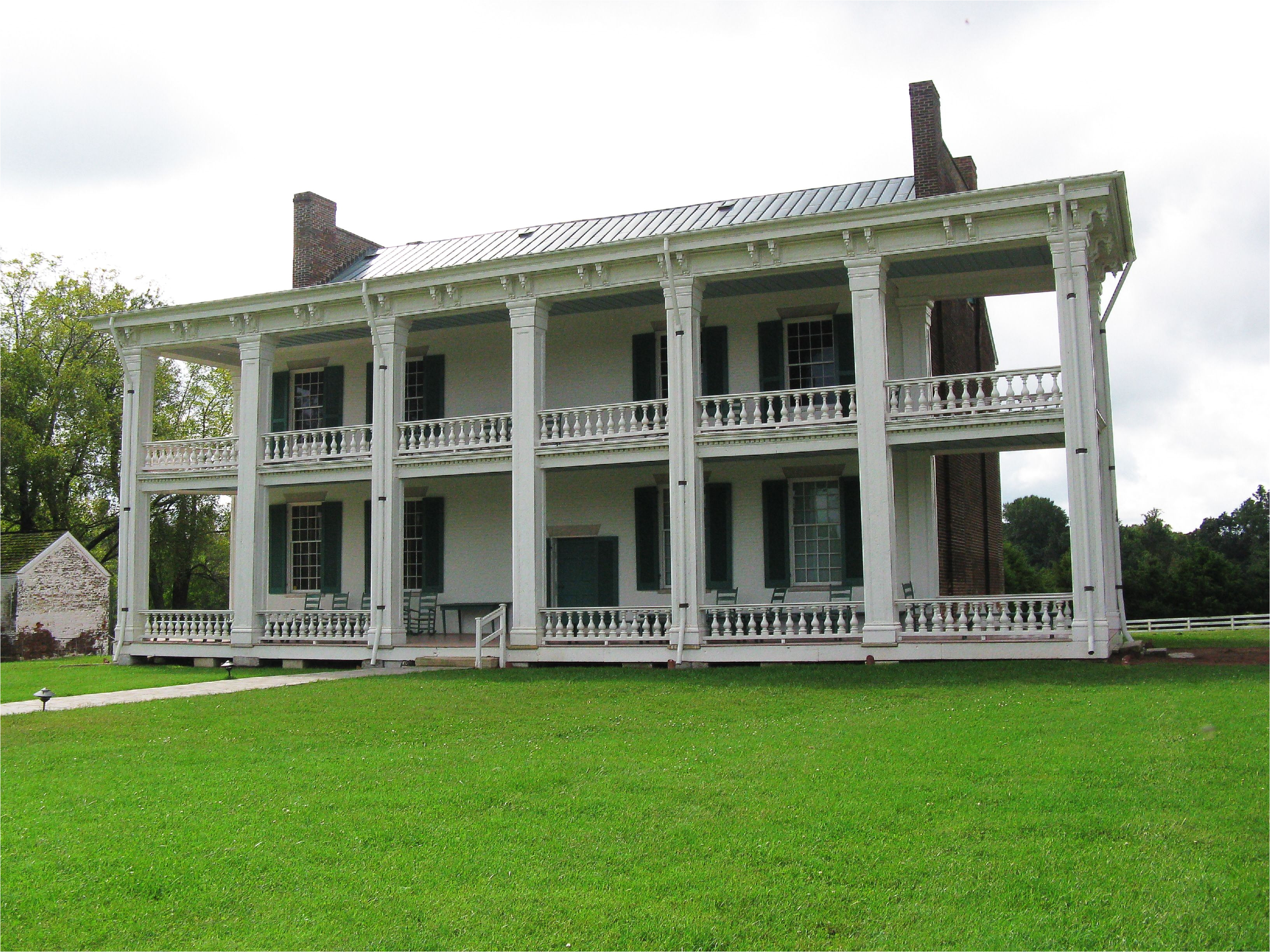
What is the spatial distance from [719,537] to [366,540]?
8.24 m

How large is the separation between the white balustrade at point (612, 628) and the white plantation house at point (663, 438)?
8cm

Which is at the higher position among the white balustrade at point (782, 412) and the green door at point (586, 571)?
the white balustrade at point (782, 412)

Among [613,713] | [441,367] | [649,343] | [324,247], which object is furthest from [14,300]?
[613,713]

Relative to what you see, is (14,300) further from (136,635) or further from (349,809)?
(349,809)

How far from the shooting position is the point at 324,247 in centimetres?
2827

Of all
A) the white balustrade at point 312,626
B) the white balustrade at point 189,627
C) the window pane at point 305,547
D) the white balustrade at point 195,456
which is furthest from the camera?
the window pane at point 305,547

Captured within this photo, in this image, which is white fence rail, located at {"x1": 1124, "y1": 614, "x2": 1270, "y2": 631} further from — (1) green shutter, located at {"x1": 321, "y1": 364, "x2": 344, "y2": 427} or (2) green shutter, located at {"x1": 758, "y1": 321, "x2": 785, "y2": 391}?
(1) green shutter, located at {"x1": 321, "y1": 364, "x2": 344, "y2": 427}

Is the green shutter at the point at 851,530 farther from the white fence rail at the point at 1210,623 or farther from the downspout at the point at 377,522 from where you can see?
the white fence rail at the point at 1210,623

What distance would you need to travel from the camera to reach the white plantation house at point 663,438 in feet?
60.1

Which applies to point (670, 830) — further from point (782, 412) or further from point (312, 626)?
point (312, 626)

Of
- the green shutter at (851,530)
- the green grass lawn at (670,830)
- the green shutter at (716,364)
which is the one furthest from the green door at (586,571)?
the green grass lawn at (670,830)

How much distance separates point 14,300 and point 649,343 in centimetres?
3002

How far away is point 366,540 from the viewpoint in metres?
25.3

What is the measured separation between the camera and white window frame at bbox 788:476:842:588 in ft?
69.5
